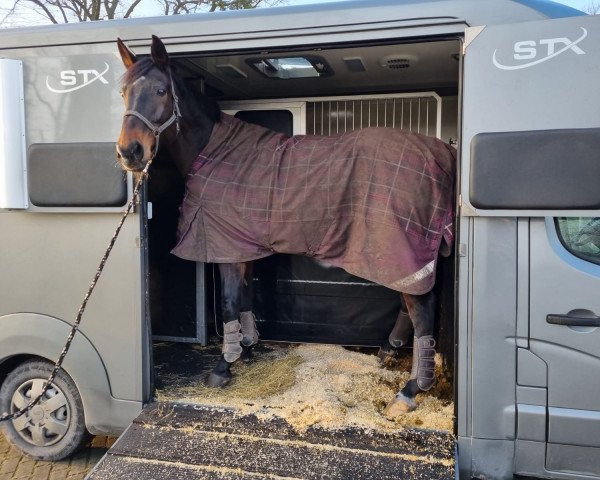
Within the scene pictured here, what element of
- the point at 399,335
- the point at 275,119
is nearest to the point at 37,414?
the point at 399,335

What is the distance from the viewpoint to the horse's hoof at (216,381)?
3.27 meters

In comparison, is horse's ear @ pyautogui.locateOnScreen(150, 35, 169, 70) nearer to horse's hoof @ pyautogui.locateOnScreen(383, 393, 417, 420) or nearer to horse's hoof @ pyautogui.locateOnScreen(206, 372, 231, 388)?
horse's hoof @ pyautogui.locateOnScreen(206, 372, 231, 388)

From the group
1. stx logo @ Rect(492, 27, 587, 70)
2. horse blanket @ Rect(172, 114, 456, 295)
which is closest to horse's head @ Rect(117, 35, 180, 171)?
horse blanket @ Rect(172, 114, 456, 295)

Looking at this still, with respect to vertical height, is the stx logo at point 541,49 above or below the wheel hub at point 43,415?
above

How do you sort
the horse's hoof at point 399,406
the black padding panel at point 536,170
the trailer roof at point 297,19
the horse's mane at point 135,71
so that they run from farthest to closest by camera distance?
the horse's hoof at point 399,406 < the horse's mane at point 135,71 < the trailer roof at point 297,19 < the black padding panel at point 536,170

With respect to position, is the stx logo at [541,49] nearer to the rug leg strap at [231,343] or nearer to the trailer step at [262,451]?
the trailer step at [262,451]

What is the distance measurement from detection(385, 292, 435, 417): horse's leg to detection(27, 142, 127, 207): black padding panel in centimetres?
181

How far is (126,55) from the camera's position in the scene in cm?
275

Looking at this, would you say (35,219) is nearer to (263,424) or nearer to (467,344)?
(263,424)

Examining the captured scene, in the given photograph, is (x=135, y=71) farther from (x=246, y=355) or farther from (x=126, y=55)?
(x=246, y=355)

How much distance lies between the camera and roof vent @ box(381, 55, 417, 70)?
10.7ft

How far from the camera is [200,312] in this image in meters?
4.22

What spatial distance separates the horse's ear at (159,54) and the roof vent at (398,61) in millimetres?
1413

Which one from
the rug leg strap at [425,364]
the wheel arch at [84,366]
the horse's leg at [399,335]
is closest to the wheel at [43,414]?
the wheel arch at [84,366]
